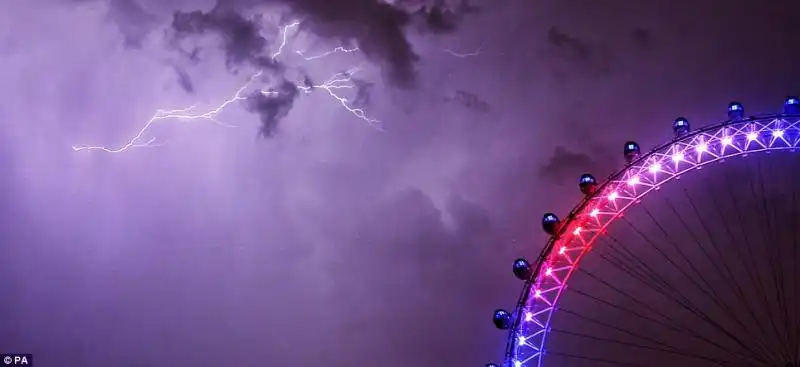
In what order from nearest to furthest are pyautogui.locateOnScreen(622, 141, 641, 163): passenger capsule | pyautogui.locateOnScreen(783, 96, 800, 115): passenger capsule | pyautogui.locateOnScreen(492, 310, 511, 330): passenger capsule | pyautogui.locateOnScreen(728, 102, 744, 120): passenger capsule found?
1. pyautogui.locateOnScreen(783, 96, 800, 115): passenger capsule
2. pyautogui.locateOnScreen(728, 102, 744, 120): passenger capsule
3. pyautogui.locateOnScreen(622, 141, 641, 163): passenger capsule
4. pyautogui.locateOnScreen(492, 310, 511, 330): passenger capsule

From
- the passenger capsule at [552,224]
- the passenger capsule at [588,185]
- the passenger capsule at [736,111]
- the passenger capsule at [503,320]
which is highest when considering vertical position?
the passenger capsule at [736,111]

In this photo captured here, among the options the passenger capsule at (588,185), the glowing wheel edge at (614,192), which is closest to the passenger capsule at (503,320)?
the glowing wheel edge at (614,192)

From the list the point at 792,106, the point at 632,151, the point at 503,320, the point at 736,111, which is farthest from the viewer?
the point at 503,320

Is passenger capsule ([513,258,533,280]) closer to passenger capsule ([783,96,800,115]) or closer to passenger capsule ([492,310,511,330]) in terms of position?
passenger capsule ([492,310,511,330])

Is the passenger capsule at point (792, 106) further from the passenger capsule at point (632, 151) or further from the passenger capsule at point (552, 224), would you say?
the passenger capsule at point (552, 224)

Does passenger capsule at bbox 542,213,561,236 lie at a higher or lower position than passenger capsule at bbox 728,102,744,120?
lower

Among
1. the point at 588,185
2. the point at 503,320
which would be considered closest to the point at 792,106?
the point at 588,185

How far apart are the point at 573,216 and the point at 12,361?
1386 cm

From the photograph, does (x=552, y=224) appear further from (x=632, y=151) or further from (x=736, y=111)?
(x=736, y=111)

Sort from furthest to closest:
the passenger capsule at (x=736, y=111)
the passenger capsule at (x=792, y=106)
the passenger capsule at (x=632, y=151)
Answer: the passenger capsule at (x=632, y=151) → the passenger capsule at (x=736, y=111) → the passenger capsule at (x=792, y=106)

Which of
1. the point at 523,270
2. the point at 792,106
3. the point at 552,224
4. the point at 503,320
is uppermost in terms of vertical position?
the point at 792,106

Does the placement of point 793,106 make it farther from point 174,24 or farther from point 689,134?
point 174,24

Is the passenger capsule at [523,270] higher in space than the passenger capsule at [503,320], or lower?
higher

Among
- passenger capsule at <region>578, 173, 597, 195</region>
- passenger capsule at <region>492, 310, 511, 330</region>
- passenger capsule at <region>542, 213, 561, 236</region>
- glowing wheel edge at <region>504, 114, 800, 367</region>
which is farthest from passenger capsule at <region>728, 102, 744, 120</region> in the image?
passenger capsule at <region>492, 310, 511, 330</region>
